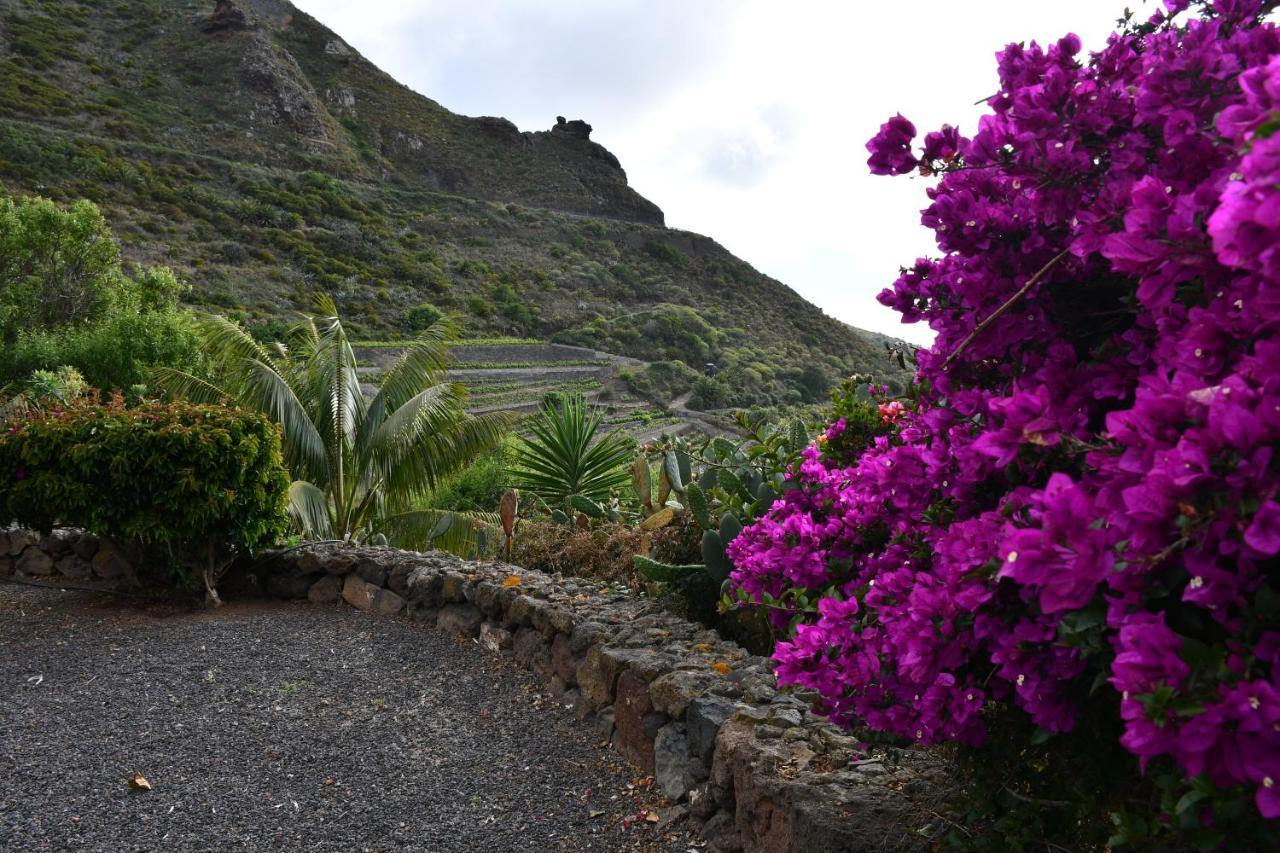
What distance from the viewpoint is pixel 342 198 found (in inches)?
2050

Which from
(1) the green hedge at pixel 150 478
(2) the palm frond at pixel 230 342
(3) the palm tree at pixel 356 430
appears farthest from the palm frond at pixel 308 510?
(2) the palm frond at pixel 230 342

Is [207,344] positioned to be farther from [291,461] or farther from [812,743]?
[812,743]

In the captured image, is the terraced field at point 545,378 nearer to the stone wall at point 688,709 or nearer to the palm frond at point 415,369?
the palm frond at point 415,369

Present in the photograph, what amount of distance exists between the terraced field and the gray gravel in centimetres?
1899

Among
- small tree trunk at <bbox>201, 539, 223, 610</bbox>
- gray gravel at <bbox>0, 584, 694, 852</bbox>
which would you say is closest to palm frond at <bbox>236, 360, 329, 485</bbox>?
small tree trunk at <bbox>201, 539, 223, 610</bbox>

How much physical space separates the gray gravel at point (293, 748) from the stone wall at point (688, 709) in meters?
0.17

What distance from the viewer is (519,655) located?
15.8ft

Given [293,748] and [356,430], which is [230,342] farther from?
[293,748]

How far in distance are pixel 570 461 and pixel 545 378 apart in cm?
2725

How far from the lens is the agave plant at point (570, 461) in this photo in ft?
27.2

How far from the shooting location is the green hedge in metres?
5.83

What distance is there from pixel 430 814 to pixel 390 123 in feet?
248

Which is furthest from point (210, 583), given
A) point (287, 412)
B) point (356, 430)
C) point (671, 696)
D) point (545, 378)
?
point (545, 378)

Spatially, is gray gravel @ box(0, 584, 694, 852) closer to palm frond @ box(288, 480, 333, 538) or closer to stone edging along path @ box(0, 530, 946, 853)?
stone edging along path @ box(0, 530, 946, 853)
